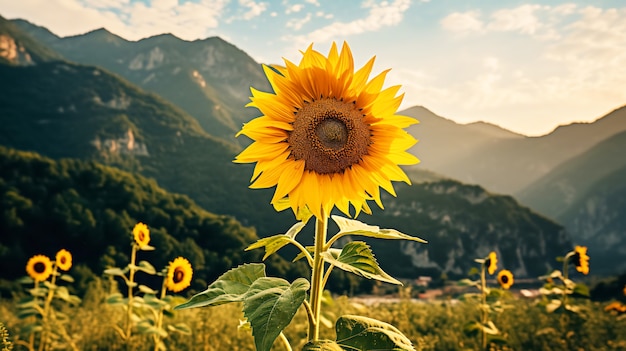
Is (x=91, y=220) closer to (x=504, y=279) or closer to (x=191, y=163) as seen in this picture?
(x=504, y=279)

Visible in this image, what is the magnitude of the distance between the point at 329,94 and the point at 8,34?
153 metres

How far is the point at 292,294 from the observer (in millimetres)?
1208

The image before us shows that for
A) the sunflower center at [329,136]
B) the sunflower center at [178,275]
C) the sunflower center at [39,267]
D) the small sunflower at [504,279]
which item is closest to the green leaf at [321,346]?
the sunflower center at [329,136]

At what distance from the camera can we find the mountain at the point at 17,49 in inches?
4456

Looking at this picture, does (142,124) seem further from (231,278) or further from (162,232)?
(231,278)

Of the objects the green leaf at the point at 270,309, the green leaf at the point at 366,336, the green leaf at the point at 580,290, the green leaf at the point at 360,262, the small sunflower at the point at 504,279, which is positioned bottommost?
the small sunflower at the point at 504,279

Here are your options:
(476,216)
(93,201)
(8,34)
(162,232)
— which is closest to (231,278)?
(162,232)

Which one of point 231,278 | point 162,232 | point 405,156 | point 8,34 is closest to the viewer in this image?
point 231,278

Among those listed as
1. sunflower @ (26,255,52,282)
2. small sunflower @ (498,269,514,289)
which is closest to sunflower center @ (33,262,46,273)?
sunflower @ (26,255,52,282)

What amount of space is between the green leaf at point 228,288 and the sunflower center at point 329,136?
477 mm

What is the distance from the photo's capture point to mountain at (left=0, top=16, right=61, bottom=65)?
113m

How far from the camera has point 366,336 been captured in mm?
1341

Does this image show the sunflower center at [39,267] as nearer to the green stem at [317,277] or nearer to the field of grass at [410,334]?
the field of grass at [410,334]

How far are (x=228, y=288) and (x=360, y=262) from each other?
19.1 inches
